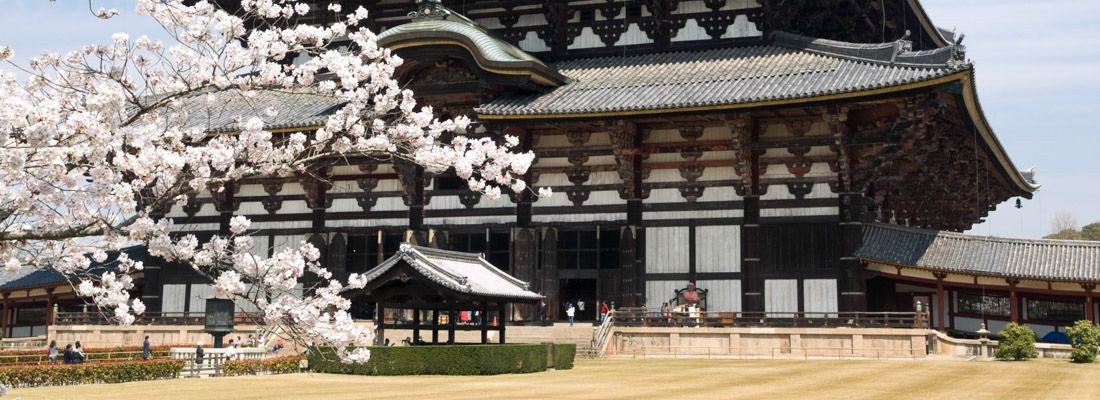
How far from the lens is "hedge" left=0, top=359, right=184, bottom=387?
82.3ft

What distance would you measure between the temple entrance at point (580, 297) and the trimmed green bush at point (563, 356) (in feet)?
31.2

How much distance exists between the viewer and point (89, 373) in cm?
2591

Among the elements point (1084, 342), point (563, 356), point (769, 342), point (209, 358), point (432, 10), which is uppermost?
point (432, 10)

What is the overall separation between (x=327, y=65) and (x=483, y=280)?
16.2 m

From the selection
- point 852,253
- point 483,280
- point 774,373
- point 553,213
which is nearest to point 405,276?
point 483,280

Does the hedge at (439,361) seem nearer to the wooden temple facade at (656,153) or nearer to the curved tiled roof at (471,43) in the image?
the wooden temple facade at (656,153)

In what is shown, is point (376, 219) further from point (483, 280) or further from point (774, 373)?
point (774, 373)

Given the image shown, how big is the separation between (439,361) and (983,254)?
69.5ft

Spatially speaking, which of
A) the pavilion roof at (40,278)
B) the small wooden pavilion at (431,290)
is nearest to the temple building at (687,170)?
the pavilion roof at (40,278)

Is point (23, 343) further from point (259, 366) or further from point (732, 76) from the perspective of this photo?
point (732, 76)

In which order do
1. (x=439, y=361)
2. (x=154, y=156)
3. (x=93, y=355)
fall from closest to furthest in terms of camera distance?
(x=154, y=156) → (x=439, y=361) → (x=93, y=355)

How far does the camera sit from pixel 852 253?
34250 mm

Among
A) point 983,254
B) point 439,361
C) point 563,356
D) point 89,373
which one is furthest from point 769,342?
point 89,373

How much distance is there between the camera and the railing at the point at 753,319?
32.7m
